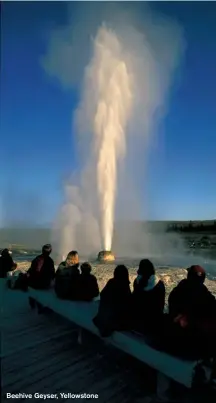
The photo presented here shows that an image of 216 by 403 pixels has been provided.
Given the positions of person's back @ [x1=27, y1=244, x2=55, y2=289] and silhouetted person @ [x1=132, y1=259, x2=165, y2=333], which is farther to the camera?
person's back @ [x1=27, y1=244, x2=55, y2=289]

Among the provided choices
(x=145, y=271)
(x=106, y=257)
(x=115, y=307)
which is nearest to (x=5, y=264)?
(x=115, y=307)

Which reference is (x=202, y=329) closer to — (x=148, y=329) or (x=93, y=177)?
(x=148, y=329)

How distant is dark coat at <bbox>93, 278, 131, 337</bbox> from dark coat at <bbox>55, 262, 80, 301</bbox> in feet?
4.23

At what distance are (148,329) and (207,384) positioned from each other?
3.02 ft

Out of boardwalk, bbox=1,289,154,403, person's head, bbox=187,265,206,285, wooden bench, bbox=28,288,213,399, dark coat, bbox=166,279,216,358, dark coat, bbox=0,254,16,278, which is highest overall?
person's head, bbox=187,265,206,285

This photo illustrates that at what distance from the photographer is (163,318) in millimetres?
4516

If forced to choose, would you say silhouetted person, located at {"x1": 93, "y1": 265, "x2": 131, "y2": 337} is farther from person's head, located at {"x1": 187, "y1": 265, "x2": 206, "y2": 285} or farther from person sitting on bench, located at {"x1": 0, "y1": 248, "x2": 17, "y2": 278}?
person sitting on bench, located at {"x1": 0, "y1": 248, "x2": 17, "y2": 278}

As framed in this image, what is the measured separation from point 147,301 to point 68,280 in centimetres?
193

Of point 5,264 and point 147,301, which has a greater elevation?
point 5,264

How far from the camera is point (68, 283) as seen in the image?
243 inches

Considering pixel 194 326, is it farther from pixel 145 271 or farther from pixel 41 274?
pixel 41 274

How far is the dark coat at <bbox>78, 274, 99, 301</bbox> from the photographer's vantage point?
20.0ft

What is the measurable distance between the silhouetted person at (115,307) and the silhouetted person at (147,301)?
0.12m

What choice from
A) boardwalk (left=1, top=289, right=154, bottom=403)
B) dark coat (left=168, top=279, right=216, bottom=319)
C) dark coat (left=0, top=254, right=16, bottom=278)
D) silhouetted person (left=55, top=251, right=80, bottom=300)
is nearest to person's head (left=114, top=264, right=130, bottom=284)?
dark coat (left=168, top=279, right=216, bottom=319)
